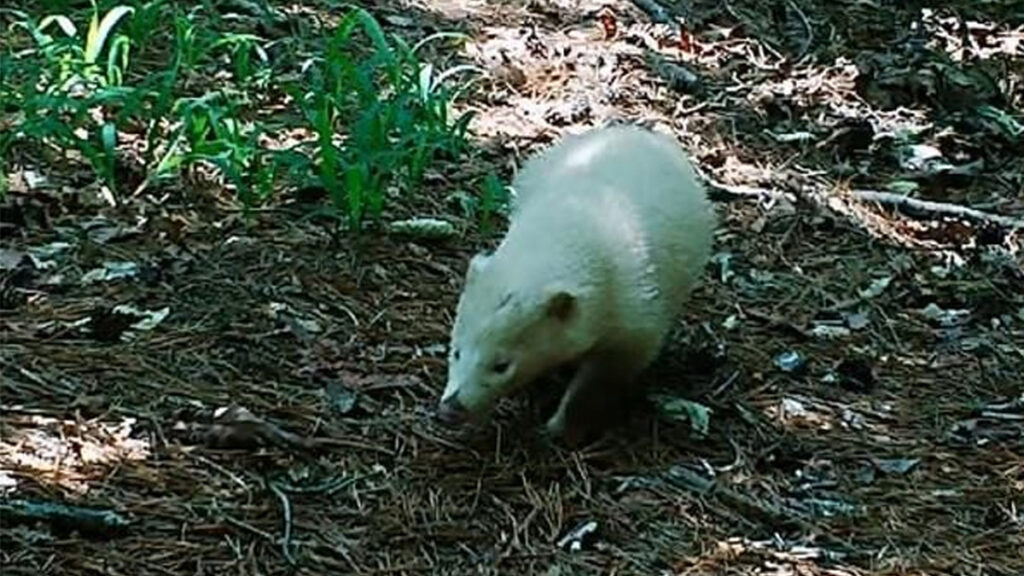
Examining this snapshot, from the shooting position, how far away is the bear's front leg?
11.5ft

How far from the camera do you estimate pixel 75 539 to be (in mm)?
2920

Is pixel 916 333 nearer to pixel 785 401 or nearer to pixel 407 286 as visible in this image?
pixel 785 401

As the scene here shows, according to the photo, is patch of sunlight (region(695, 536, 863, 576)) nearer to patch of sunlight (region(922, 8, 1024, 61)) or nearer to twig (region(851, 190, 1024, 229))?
twig (region(851, 190, 1024, 229))

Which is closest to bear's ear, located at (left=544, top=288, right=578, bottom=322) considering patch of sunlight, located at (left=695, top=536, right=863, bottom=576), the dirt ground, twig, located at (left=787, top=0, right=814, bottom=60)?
the dirt ground

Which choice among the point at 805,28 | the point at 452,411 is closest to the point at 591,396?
the point at 452,411

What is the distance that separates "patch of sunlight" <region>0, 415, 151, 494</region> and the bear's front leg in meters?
0.84

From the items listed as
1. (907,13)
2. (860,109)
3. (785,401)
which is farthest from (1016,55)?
(785,401)

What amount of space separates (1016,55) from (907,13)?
0.59m

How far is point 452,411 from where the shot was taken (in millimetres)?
3309

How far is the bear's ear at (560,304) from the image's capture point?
132 inches

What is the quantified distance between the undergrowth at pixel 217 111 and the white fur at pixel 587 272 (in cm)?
68

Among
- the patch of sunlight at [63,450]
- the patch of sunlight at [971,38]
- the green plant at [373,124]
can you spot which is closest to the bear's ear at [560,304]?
the patch of sunlight at [63,450]

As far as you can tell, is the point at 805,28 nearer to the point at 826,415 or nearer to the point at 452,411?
the point at 826,415

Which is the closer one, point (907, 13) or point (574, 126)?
point (574, 126)
